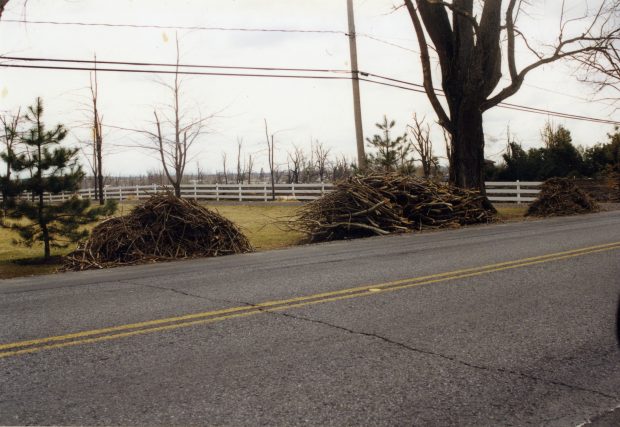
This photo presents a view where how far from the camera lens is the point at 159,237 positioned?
11.6 meters

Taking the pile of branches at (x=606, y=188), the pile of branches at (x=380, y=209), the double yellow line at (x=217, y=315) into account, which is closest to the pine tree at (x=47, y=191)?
the pile of branches at (x=380, y=209)

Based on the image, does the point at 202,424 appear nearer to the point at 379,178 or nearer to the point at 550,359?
the point at 550,359

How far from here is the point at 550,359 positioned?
376 centimetres

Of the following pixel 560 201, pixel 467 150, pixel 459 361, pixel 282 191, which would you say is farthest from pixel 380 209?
pixel 282 191

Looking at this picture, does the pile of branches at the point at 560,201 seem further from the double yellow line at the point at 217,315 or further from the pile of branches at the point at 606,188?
the double yellow line at the point at 217,315

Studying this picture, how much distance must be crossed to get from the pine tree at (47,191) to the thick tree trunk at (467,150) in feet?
35.8

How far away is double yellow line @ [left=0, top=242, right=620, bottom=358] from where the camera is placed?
429cm

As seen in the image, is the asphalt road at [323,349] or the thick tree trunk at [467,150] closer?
the asphalt road at [323,349]

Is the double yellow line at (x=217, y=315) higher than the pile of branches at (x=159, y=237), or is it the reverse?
the pile of branches at (x=159, y=237)

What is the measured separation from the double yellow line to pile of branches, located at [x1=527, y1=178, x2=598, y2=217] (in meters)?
12.3

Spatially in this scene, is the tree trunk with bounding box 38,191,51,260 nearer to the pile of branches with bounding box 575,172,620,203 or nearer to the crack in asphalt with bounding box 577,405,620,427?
the crack in asphalt with bounding box 577,405,620,427

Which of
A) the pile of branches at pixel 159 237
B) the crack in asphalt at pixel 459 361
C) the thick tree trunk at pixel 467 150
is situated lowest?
the crack in asphalt at pixel 459 361

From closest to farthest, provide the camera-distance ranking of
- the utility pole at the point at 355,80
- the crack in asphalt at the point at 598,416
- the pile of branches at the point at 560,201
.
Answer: the crack in asphalt at the point at 598,416 < the pile of branches at the point at 560,201 < the utility pole at the point at 355,80

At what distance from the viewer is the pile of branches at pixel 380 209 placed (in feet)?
47.5
